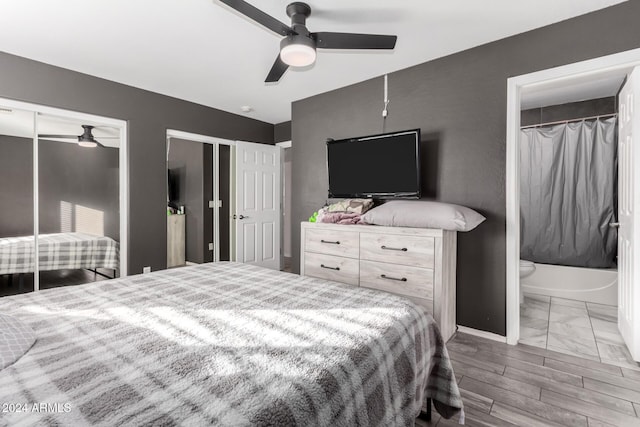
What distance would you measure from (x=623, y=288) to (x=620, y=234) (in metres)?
0.45

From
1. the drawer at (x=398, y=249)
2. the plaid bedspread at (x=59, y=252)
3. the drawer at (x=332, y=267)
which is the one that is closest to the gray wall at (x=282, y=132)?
the drawer at (x=332, y=267)

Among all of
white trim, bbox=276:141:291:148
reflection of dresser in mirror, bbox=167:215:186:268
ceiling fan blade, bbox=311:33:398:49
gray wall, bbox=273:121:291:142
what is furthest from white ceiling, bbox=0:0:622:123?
reflection of dresser in mirror, bbox=167:215:186:268

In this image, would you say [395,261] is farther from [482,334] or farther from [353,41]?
[353,41]

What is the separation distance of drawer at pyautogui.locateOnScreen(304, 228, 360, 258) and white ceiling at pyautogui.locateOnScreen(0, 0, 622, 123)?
5.32 feet

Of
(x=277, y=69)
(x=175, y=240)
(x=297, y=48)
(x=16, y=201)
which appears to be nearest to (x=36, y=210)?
(x=16, y=201)

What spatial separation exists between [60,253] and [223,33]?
2.71m

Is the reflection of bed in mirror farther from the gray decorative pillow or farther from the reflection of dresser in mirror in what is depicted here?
the gray decorative pillow

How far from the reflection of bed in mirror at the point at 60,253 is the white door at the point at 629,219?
464 centimetres

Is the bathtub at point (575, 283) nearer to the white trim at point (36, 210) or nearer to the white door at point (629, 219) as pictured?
the white door at point (629, 219)

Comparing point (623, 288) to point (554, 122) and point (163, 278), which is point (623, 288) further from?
point (163, 278)

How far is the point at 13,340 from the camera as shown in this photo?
902mm

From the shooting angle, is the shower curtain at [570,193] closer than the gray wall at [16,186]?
No

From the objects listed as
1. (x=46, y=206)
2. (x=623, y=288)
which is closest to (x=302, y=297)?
(x=623, y=288)

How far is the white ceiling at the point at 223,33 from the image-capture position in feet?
6.89
